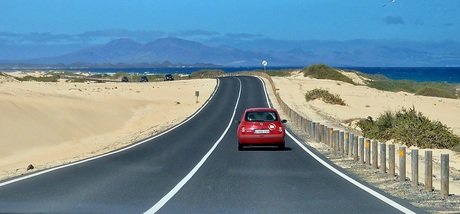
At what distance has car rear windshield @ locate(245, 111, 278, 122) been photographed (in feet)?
88.2

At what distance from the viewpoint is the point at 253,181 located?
55.1ft

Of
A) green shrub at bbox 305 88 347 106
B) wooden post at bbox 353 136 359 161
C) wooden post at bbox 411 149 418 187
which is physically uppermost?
wooden post at bbox 411 149 418 187

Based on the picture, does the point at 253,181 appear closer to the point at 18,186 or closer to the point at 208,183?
the point at 208,183

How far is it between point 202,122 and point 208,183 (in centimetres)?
3144

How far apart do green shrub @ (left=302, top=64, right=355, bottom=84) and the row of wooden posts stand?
345 feet

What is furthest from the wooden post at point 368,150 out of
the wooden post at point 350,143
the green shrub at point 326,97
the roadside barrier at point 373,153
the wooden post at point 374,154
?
the green shrub at point 326,97

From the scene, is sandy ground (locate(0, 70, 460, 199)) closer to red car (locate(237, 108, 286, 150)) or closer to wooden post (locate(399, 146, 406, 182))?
wooden post (locate(399, 146, 406, 182))

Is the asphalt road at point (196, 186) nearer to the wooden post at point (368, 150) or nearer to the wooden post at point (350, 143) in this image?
the wooden post at point (350, 143)

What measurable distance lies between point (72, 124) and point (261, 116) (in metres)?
23.5

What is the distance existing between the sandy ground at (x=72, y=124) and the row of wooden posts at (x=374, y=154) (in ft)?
29.8

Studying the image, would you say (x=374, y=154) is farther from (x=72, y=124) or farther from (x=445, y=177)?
(x=72, y=124)

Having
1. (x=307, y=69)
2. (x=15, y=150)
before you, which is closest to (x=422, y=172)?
(x=15, y=150)

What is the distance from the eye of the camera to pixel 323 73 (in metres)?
141

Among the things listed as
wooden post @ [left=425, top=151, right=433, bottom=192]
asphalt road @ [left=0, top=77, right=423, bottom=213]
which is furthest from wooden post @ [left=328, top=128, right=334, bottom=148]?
wooden post @ [left=425, top=151, right=433, bottom=192]
